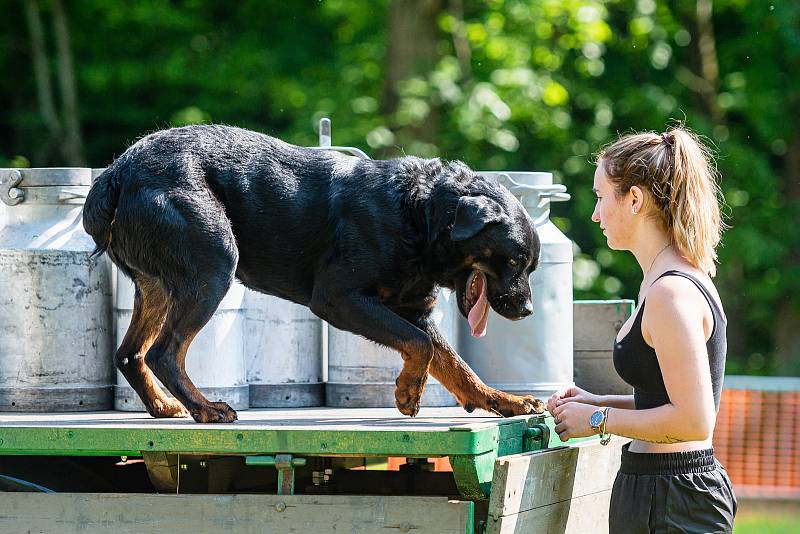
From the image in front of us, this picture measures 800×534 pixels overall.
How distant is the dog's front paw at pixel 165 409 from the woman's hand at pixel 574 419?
1514 millimetres

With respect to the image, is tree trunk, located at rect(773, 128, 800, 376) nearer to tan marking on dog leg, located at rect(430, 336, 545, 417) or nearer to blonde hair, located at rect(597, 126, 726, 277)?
tan marking on dog leg, located at rect(430, 336, 545, 417)

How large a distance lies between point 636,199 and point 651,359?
1.58ft

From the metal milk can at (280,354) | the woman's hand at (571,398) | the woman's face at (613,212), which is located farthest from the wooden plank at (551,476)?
the metal milk can at (280,354)

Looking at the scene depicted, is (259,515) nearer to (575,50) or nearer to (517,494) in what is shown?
(517,494)

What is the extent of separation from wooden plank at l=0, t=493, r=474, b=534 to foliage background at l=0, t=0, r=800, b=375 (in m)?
9.28

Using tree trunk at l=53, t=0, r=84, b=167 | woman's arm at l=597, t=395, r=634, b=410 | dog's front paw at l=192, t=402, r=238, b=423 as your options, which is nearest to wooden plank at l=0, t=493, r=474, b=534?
dog's front paw at l=192, t=402, r=238, b=423

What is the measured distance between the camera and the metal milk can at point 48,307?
4566 millimetres

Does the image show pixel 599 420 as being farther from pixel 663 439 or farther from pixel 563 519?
pixel 563 519

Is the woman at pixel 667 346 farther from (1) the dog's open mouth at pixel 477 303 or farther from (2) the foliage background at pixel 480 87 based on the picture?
(2) the foliage background at pixel 480 87

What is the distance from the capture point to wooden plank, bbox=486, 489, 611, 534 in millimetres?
3443

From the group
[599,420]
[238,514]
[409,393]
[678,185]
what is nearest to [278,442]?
[238,514]

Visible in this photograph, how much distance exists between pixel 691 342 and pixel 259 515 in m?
1.33

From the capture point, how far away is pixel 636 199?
3479mm

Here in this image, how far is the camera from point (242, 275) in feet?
14.6
